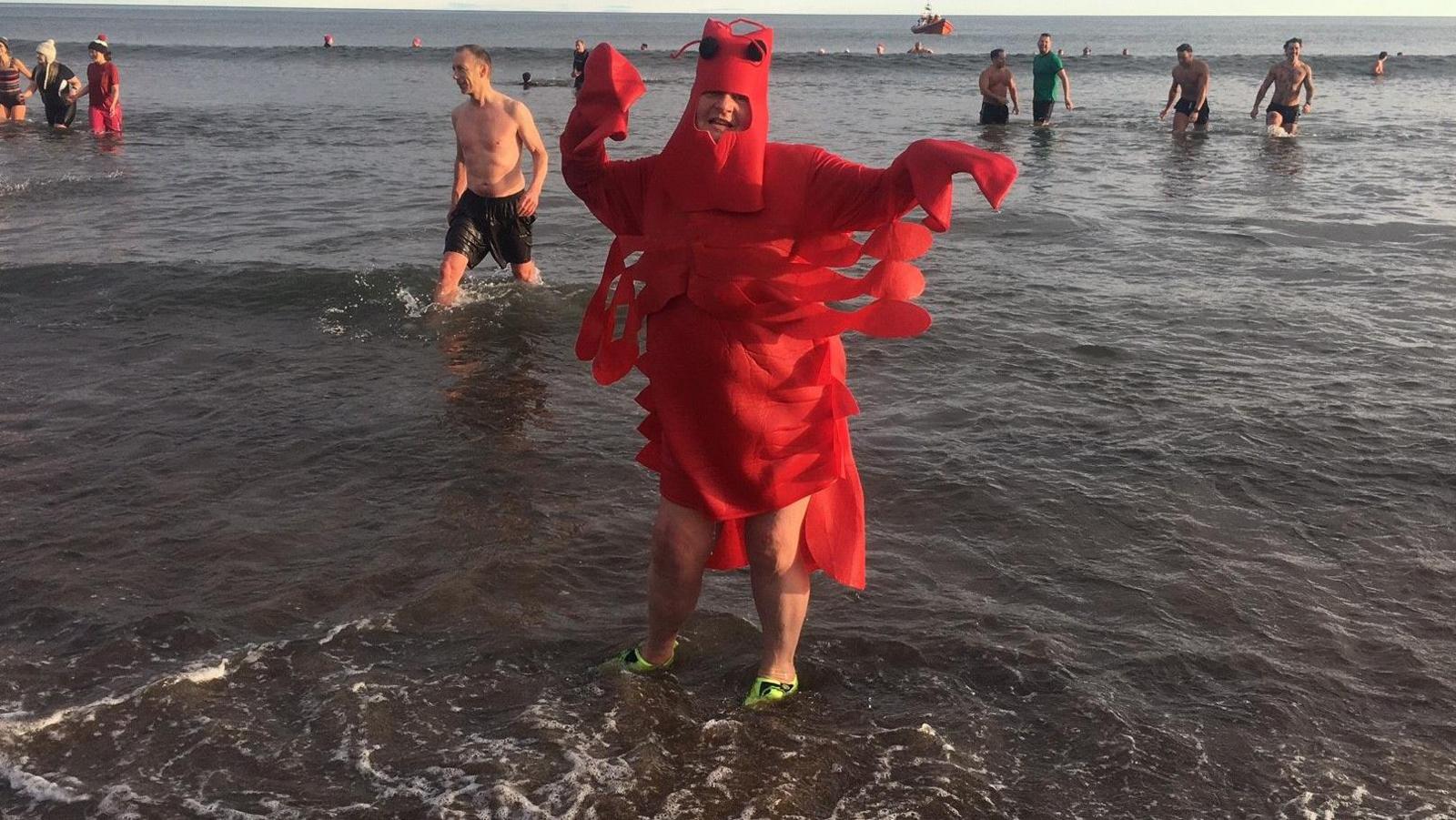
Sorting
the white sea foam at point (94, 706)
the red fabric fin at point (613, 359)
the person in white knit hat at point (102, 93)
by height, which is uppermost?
the person in white knit hat at point (102, 93)

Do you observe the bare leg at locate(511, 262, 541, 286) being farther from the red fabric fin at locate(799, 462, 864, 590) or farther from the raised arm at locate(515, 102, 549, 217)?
the red fabric fin at locate(799, 462, 864, 590)

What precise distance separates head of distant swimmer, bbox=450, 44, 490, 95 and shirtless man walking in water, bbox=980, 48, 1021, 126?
15.5 meters

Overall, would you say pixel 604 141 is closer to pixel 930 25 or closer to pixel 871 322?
pixel 871 322

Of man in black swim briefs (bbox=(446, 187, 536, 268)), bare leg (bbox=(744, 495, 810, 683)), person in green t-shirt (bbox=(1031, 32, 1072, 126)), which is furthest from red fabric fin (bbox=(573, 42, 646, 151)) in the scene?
person in green t-shirt (bbox=(1031, 32, 1072, 126))

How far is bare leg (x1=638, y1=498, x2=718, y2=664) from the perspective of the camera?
343 centimetres

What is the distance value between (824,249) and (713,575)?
175 centimetres

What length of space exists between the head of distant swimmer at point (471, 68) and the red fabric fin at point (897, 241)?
505 cm

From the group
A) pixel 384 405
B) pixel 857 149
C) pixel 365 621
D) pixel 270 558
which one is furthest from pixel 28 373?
pixel 857 149

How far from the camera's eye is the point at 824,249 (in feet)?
10.5

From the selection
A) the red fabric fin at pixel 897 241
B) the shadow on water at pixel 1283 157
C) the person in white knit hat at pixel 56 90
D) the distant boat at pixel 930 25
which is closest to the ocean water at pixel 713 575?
the red fabric fin at pixel 897 241

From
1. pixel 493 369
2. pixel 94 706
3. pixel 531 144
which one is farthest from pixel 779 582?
pixel 531 144

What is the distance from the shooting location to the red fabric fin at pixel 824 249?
319 cm

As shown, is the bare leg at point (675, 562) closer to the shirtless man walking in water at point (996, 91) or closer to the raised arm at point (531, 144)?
the raised arm at point (531, 144)

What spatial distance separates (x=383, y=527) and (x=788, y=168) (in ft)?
8.41
